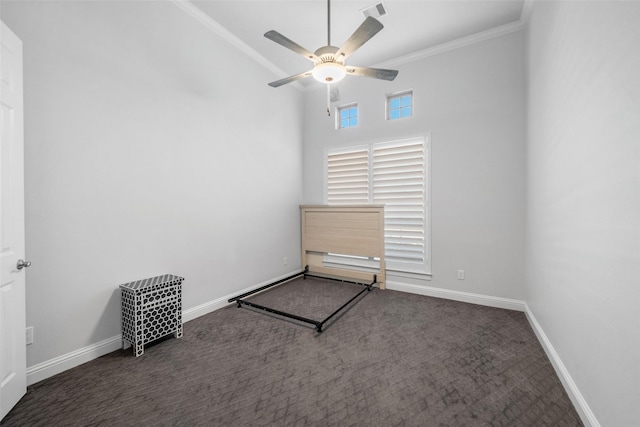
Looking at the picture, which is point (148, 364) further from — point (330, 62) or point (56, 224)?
point (330, 62)

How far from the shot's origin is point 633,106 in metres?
1.09

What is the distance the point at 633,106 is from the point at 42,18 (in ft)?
12.0

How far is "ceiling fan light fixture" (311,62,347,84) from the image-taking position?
215 cm

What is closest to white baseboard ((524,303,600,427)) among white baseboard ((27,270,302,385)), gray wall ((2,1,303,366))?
gray wall ((2,1,303,366))

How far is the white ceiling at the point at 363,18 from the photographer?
2.73m

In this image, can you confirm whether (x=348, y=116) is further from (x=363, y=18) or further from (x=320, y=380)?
(x=320, y=380)

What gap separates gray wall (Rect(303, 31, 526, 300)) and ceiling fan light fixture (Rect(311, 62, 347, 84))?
5.95 ft

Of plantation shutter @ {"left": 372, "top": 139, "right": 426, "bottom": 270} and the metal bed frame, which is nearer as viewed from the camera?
the metal bed frame

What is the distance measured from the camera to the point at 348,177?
4234 millimetres

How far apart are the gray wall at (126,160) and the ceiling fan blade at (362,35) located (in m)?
1.83

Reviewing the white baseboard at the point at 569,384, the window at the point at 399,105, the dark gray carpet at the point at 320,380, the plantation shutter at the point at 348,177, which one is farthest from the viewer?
the plantation shutter at the point at 348,177

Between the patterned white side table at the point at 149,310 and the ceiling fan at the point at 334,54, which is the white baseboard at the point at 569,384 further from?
the patterned white side table at the point at 149,310

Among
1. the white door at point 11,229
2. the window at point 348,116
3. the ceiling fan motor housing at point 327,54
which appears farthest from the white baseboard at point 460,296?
the white door at point 11,229

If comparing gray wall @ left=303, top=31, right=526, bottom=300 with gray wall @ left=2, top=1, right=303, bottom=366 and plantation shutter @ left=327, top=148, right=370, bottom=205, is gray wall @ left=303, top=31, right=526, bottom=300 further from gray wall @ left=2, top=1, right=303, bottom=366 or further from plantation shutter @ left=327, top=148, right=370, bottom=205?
gray wall @ left=2, top=1, right=303, bottom=366
